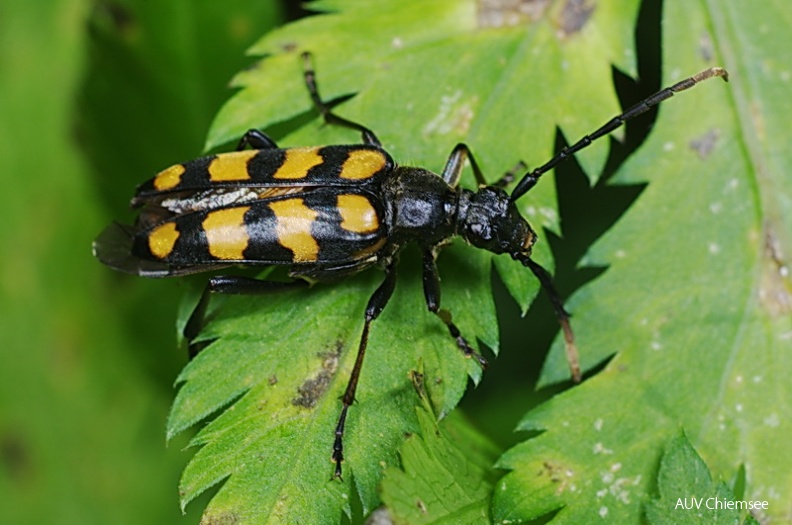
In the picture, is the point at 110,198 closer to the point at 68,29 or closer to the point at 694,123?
the point at 68,29

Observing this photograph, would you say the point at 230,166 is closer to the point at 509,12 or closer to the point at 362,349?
the point at 362,349

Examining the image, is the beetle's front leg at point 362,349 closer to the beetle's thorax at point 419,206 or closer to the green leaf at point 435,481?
the beetle's thorax at point 419,206

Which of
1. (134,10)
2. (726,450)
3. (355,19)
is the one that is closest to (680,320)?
(726,450)

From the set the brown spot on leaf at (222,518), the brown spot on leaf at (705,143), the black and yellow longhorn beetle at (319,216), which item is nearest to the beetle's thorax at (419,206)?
the black and yellow longhorn beetle at (319,216)

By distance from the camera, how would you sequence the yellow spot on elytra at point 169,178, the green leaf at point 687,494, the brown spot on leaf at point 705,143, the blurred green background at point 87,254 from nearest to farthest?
the green leaf at point 687,494, the brown spot on leaf at point 705,143, the yellow spot on elytra at point 169,178, the blurred green background at point 87,254

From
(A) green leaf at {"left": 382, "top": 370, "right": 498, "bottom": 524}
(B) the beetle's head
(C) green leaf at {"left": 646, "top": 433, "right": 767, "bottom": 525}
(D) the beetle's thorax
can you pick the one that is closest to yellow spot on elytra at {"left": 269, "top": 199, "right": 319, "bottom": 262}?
(D) the beetle's thorax

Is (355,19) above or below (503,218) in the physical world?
above

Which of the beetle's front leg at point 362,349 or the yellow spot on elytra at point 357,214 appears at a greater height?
the yellow spot on elytra at point 357,214

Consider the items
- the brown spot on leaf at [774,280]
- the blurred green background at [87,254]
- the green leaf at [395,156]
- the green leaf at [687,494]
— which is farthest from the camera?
the blurred green background at [87,254]

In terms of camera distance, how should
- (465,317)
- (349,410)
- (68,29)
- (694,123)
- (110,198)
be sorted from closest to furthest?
(349,410) < (465,317) < (694,123) < (110,198) < (68,29)
